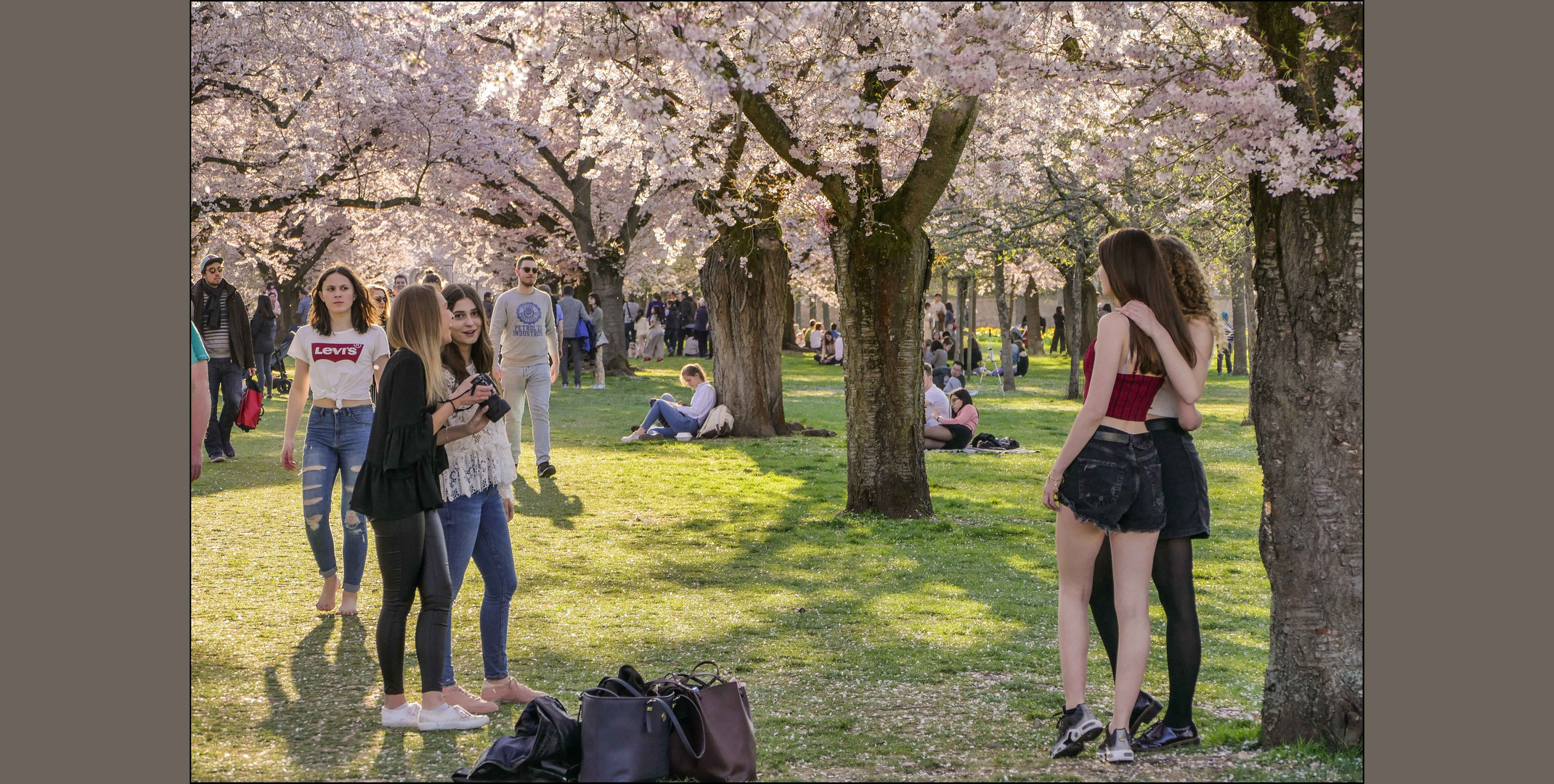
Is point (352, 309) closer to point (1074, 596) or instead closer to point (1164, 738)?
point (1074, 596)

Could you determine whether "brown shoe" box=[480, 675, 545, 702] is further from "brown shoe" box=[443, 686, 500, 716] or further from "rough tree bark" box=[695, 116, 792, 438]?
"rough tree bark" box=[695, 116, 792, 438]

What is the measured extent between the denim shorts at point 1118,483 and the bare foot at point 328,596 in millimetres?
4601

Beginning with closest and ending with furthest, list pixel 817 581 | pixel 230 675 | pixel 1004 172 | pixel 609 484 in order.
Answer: pixel 230 675, pixel 817 581, pixel 609 484, pixel 1004 172

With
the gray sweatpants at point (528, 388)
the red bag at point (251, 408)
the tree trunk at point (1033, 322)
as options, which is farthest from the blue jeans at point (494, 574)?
the tree trunk at point (1033, 322)

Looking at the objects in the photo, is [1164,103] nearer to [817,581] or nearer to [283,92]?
[817,581]

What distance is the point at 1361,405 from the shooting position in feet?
16.0

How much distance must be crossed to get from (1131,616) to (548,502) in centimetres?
789

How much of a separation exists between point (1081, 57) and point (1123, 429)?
7.05 feet

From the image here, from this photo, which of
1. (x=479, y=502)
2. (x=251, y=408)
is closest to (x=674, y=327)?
(x=251, y=408)

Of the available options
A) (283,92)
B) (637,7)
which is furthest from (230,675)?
(283,92)

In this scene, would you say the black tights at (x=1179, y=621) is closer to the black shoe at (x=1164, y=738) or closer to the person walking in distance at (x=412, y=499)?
the black shoe at (x=1164, y=738)

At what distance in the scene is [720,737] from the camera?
15.3 feet

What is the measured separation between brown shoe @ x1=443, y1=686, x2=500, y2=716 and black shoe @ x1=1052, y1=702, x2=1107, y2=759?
2392 millimetres

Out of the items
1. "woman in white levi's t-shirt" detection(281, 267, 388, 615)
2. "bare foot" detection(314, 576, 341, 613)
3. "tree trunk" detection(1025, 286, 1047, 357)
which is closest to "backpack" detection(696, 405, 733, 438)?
"bare foot" detection(314, 576, 341, 613)
